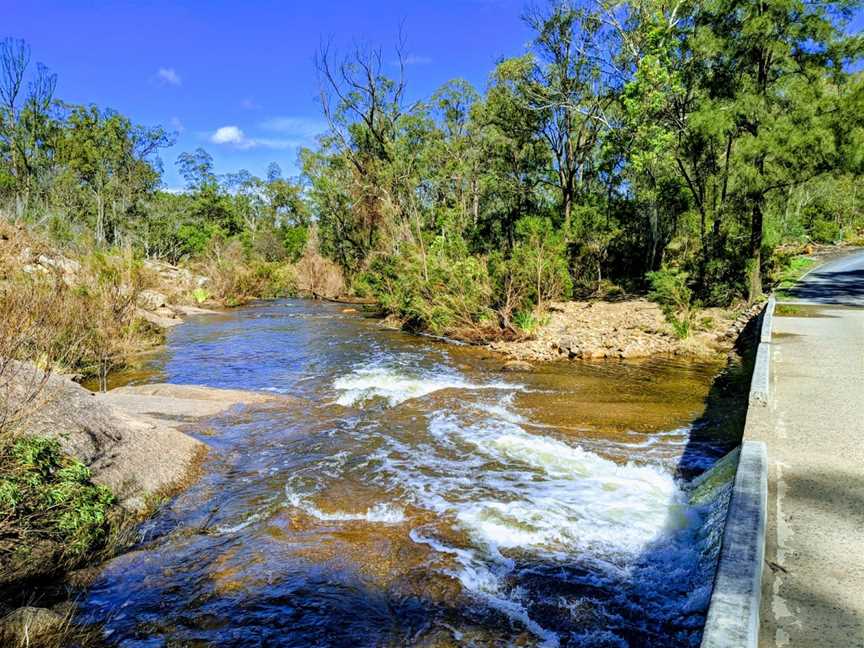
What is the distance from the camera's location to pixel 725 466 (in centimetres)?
592

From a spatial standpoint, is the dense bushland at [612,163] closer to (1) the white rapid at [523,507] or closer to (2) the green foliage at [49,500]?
(1) the white rapid at [523,507]

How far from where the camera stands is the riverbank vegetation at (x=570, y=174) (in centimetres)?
1528

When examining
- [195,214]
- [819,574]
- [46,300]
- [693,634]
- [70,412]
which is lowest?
[693,634]

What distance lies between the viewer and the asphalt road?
53.3 feet

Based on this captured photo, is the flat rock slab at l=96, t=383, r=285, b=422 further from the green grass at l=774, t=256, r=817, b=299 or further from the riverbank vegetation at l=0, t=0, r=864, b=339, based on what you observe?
the green grass at l=774, t=256, r=817, b=299

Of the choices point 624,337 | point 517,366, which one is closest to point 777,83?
point 624,337

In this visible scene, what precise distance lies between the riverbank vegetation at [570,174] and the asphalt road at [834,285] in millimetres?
1665

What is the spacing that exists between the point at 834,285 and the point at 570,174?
11890 mm

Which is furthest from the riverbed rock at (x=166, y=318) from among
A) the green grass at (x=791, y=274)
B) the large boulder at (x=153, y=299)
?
the green grass at (x=791, y=274)

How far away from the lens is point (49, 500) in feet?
15.2

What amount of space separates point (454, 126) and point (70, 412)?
1291 inches

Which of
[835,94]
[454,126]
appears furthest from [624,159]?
[454,126]

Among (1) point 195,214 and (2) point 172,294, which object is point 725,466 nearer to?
(2) point 172,294

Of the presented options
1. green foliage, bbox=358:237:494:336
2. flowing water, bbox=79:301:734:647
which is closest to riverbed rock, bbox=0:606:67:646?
flowing water, bbox=79:301:734:647
